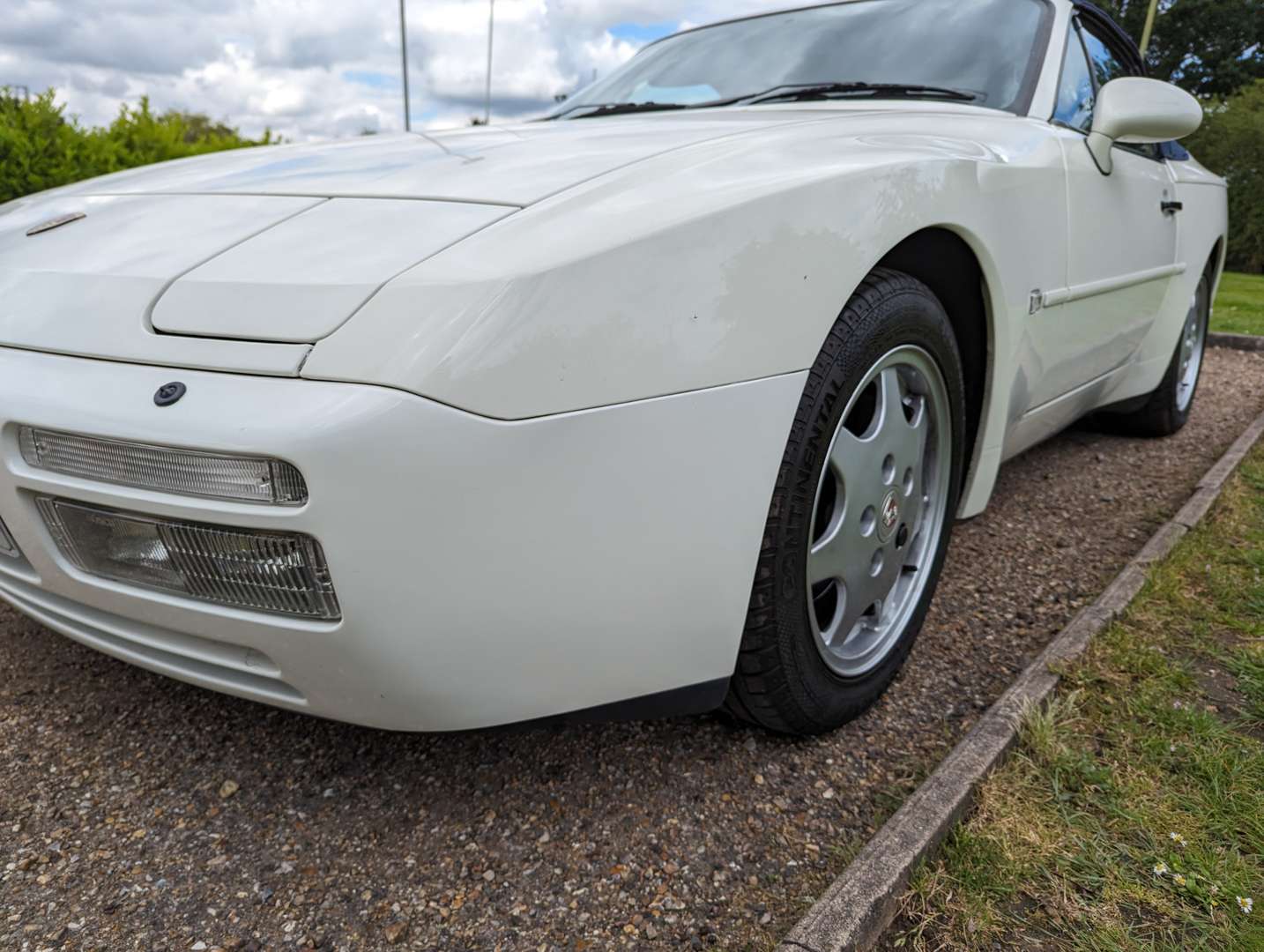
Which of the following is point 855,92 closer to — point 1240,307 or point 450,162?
point 450,162

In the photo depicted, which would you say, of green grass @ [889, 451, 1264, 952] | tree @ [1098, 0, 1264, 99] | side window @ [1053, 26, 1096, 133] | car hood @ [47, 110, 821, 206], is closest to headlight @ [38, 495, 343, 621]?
car hood @ [47, 110, 821, 206]

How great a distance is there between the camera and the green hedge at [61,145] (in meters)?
4.85

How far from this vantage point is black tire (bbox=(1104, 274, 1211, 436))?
3.73m

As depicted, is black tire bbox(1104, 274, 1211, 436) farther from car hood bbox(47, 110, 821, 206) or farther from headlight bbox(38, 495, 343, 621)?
headlight bbox(38, 495, 343, 621)

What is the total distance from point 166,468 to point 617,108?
1847mm

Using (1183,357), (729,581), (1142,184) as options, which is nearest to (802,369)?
(729,581)

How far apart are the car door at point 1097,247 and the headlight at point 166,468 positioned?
1689 mm

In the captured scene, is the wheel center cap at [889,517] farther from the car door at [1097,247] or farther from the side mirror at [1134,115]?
the side mirror at [1134,115]

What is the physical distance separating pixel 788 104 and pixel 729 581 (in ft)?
4.61

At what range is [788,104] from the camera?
232 centimetres

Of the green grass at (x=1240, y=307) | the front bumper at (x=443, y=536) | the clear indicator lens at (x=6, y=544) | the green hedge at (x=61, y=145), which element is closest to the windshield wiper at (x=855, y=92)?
the front bumper at (x=443, y=536)

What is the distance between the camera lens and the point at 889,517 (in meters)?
1.80

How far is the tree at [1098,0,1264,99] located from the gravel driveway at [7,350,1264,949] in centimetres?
3519

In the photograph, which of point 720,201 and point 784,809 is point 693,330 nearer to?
point 720,201
